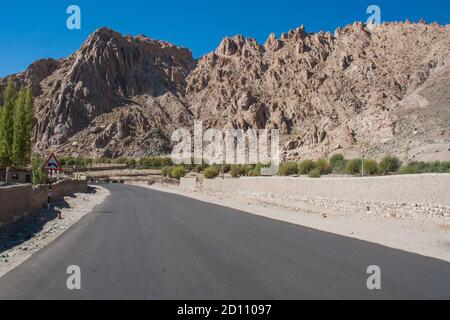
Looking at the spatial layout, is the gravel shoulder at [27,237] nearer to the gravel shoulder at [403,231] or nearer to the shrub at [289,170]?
the gravel shoulder at [403,231]

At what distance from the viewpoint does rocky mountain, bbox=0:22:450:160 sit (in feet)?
262

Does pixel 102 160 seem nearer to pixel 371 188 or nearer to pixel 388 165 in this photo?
pixel 388 165

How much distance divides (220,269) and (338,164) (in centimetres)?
5863

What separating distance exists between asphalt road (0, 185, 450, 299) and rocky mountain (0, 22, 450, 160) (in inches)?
1920

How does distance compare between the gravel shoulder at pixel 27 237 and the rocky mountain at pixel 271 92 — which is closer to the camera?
the gravel shoulder at pixel 27 237

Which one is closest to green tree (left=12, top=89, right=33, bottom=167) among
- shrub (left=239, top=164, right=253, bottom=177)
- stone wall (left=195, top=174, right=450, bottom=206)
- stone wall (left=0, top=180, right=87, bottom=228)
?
stone wall (left=195, top=174, right=450, bottom=206)

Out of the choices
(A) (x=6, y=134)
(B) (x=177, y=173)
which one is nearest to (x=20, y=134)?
(A) (x=6, y=134)

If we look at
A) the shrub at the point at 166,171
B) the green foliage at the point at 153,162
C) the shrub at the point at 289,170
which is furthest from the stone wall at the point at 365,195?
the green foliage at the point at 153,162

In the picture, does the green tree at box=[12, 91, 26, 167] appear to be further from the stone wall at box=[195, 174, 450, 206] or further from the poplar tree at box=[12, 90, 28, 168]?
the stone wall at box=[195, 174, 450, 206]

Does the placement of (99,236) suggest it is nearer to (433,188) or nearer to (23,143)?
(433,188)

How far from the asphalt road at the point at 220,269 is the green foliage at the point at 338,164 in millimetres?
48253

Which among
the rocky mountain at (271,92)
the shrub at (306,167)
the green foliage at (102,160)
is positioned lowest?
the shrub at (306,167)

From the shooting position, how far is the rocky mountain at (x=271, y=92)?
79875 millimetres

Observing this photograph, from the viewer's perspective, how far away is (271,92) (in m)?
126
